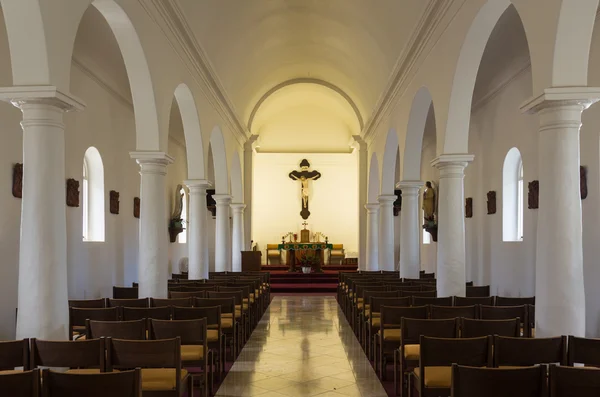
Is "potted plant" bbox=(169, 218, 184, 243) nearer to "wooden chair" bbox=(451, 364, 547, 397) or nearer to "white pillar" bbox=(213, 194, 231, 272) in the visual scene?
"white pillar" bbox=(213, 194, 231, 272)

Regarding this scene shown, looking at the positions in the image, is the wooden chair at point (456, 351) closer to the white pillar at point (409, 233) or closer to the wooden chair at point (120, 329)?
the wooden chair at point (120, 329)

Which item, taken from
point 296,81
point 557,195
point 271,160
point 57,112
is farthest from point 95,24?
point 271,160

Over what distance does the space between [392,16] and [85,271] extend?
27.3 feet

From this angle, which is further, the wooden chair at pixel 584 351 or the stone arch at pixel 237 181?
the stone arch at pixel 237 181

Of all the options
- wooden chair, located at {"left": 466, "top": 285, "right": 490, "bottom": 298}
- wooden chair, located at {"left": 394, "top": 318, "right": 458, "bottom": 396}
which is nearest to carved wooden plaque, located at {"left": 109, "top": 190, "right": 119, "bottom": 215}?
wooden chair, located at {"left": 466, "top": 285, "right": 490, "bottom": 298}

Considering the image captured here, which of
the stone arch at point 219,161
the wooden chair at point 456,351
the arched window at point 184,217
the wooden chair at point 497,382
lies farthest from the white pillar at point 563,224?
the arched window at point 184,217

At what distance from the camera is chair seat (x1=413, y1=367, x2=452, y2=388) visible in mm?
5129

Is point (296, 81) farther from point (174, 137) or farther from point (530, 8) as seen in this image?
point (530, 8)

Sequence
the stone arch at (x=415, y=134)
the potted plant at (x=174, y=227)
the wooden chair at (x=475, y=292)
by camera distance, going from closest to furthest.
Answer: the wooden chair at (x=475, y=292) → the stone arch at (x=415, y=134) → the potted plant at (x=174, y=227)

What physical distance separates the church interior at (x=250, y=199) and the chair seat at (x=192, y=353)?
0.27m

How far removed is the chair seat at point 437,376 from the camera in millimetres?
5129

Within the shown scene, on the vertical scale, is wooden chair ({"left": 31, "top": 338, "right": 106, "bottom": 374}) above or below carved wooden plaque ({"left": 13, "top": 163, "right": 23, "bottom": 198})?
below

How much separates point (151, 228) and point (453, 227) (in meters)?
5.03

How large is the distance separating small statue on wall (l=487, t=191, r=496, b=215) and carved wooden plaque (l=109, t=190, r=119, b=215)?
9.02m
